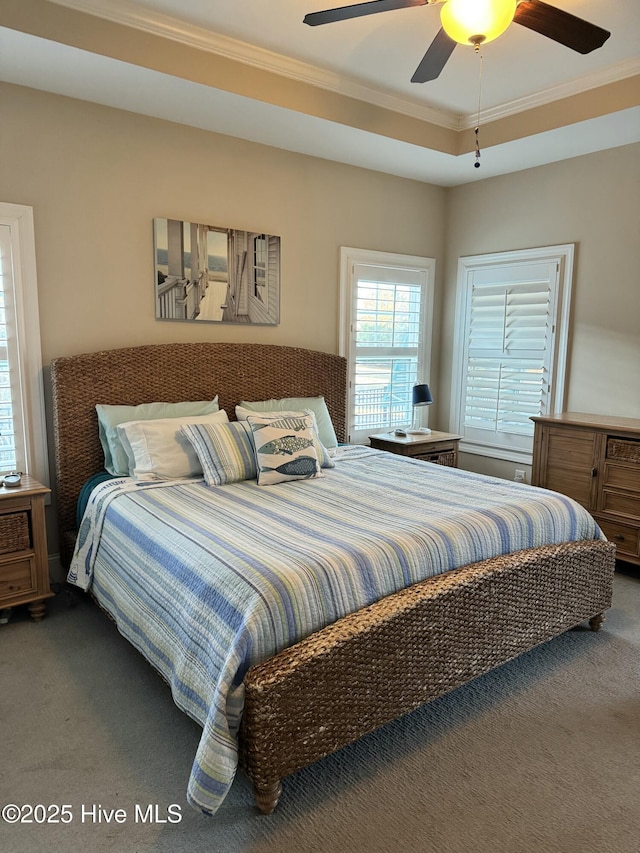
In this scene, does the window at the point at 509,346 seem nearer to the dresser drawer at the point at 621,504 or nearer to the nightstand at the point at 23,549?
the dresser drawer at the point at 621,504

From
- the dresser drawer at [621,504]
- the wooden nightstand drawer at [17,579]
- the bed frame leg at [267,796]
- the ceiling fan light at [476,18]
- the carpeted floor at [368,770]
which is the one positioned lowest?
the carpeted floor at [368,770]

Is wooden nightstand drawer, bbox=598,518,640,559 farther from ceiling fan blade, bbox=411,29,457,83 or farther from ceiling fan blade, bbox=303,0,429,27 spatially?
ceiling fan blade, bbox=303,0,429,27

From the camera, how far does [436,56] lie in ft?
7.61

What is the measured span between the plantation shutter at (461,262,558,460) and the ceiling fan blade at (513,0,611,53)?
2.15m

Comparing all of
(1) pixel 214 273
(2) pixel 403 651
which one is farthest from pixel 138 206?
(2) pixel 403 651

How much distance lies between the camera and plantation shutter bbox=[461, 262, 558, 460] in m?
4.29

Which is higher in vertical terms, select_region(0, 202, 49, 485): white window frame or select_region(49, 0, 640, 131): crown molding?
select_region(49, 0, 640, 131): crown molding

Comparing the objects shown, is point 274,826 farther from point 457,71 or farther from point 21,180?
point 457,71

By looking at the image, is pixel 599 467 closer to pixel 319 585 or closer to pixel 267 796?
pixel 319 585

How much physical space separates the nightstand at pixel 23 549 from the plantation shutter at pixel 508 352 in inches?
129

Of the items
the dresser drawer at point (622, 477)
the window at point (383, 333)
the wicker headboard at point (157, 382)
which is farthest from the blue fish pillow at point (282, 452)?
the dresser drawer at point (622, 477)

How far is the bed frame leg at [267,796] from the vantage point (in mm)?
1696

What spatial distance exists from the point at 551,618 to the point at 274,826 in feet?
4.85

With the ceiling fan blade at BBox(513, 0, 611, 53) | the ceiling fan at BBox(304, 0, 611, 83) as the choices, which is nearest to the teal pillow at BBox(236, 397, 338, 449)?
the ceiling fan at BBox(304, 0, 611, 83)
